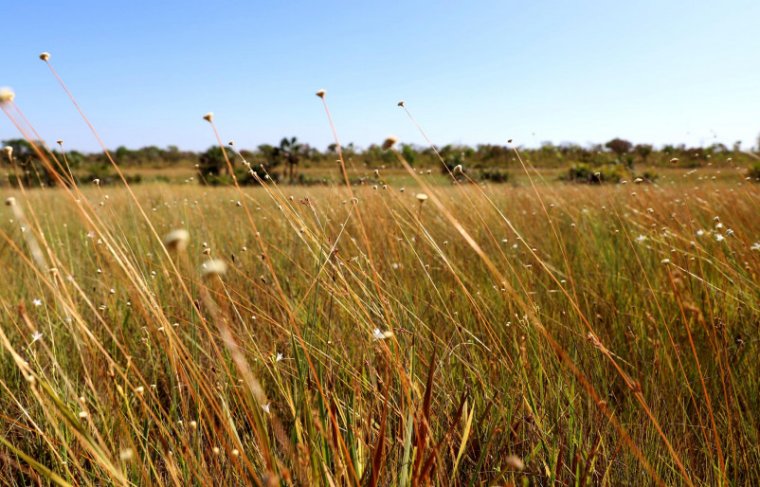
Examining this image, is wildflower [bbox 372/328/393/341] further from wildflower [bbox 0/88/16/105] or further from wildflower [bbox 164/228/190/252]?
wildflower [bbox 0/88/16/105]

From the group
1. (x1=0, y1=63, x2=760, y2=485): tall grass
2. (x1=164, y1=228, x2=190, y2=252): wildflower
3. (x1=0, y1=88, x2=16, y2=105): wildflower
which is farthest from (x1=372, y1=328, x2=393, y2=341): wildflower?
(x1=0, y1=88, x2=16, y2=105): wildflower

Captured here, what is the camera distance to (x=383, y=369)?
1.58m

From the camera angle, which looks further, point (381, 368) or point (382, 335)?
point (381, 368)

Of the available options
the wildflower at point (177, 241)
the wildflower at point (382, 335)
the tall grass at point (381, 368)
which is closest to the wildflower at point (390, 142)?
the tall grass at point (381, 368)

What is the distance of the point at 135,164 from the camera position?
47344 mm

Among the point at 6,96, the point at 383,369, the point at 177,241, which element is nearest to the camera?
the point at 177,241

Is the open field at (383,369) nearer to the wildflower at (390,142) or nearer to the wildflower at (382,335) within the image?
the wildflower at (382,335)

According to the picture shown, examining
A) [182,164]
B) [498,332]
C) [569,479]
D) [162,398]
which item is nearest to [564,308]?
[498,332]

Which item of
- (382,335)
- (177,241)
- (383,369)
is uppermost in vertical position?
(177,241)

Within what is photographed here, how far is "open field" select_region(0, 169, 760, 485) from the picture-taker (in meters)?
0.95

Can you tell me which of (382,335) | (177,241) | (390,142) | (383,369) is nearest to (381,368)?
(383,369)

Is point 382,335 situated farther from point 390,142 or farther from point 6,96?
point 6,96

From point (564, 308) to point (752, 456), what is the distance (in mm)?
810

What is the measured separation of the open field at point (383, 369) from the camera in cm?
95
